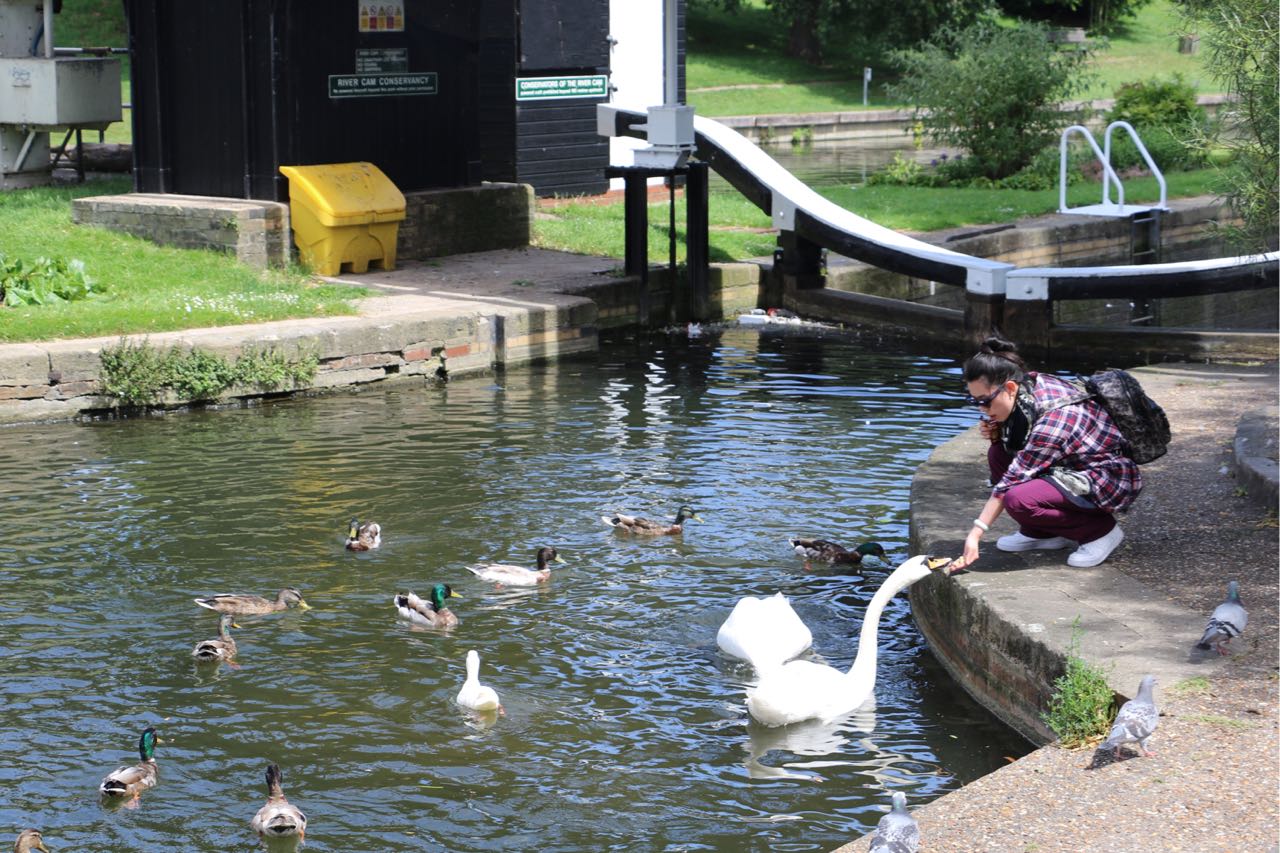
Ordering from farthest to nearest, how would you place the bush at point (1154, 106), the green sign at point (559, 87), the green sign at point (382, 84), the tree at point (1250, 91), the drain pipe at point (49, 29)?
1. the bush at point (1154, 106)
2. the green sign at point (559, 87)
3. the drain pipe at point (49, 29)
4. the green sign at point (382, 84)
5. the tree at point (1250, 91)

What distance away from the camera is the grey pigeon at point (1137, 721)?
6.24 metres

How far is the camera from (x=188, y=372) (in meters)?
14.7

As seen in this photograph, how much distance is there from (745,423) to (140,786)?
7952mm

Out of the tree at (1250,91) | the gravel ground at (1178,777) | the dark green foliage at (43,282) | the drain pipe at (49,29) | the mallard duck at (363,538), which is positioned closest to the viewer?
the gravel ground at (1178,777)

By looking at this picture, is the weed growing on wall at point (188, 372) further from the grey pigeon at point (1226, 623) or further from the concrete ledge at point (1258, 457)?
the grey pigeon at point (1226, 623)

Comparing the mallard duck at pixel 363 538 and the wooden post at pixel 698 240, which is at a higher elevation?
the wooden post at pixel 698 240

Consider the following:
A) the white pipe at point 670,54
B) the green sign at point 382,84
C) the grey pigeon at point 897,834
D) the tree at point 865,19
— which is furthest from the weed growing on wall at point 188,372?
the tree at point 865,19

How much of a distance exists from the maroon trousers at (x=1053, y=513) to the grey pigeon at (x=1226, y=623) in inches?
52.3

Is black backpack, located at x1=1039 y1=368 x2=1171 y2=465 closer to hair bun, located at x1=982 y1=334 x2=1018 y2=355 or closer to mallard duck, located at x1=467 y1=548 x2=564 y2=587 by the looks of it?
hair bun, located at x1=982 y1=334 x2=1018 y2=355

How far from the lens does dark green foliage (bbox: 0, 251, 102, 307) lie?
1589 centimetres

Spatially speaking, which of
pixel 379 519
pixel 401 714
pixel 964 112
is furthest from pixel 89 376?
pixel 964 112

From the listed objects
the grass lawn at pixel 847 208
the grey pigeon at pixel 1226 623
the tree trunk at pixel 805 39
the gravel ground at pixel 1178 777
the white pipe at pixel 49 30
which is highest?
the tree trunk at pixel 805 39

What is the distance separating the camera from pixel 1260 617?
770cm

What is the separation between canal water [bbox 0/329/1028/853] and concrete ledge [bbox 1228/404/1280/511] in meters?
2.11
